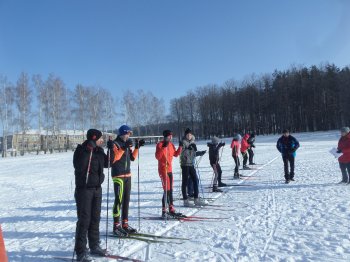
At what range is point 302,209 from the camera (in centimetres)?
706

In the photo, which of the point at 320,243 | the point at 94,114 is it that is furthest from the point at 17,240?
the point at 94,114

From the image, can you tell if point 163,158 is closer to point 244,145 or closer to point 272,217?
point 272,217

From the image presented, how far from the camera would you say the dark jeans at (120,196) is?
5512 millimetres

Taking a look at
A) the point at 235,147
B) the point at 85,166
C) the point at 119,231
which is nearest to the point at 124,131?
the point at 85,166

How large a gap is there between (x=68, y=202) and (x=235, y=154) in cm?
684

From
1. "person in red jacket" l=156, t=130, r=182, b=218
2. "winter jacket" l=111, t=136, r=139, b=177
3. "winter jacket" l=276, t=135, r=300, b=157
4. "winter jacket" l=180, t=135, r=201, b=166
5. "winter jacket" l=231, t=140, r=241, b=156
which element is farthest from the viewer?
"winter jacket" l=231, t=140, r=241, b=156

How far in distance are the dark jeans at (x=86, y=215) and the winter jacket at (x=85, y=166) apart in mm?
94

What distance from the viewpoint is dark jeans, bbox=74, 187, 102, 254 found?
4430mm

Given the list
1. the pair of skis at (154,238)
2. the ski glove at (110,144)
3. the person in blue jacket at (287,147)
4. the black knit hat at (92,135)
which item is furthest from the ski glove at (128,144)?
the person in blue jacket at (287,147)

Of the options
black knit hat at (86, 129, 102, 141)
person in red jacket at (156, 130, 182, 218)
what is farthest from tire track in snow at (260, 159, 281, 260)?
black knit hat at (86, 129, 102, 141)

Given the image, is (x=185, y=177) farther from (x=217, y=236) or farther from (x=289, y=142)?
(x=289, y=142)

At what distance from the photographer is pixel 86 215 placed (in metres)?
4.45

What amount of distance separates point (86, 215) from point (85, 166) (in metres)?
0.66

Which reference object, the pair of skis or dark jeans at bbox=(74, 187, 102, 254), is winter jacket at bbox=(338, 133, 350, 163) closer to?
the pair of skis
